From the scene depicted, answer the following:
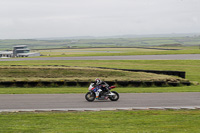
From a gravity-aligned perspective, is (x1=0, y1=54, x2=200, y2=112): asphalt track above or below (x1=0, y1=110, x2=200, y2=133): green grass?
above

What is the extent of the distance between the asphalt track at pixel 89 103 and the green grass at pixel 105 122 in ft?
5.51

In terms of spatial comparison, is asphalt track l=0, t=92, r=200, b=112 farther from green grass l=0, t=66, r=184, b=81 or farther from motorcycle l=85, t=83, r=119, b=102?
green grass l=0, t=66, r=184, b=81

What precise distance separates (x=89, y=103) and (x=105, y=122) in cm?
469

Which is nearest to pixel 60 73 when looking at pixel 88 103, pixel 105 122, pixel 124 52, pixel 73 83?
pixel 73 83

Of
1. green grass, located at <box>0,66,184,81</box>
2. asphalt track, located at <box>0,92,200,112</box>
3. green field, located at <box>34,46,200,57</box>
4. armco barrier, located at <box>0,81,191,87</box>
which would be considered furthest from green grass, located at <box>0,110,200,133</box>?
green field, located at <box>34,46,200,57</box>

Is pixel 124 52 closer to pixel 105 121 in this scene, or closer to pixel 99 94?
pixel 99 94

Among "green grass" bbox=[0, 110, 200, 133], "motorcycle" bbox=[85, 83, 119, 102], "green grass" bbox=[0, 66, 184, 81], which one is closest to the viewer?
"green grass" bbox=[0, 110, 200, 133]

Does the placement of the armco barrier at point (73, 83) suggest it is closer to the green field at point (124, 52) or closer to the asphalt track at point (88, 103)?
the asphalt track at point (88, 103)

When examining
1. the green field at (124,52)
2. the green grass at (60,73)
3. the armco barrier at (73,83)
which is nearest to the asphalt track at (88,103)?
the armco barrier at (73,83)

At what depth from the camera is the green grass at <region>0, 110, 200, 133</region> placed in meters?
10.0

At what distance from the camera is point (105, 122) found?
11195 mm

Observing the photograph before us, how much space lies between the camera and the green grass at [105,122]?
10.0 meters

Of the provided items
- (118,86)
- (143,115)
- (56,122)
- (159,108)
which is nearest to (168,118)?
(143,115)

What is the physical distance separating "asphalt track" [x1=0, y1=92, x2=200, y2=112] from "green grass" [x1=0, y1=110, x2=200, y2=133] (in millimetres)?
1679
